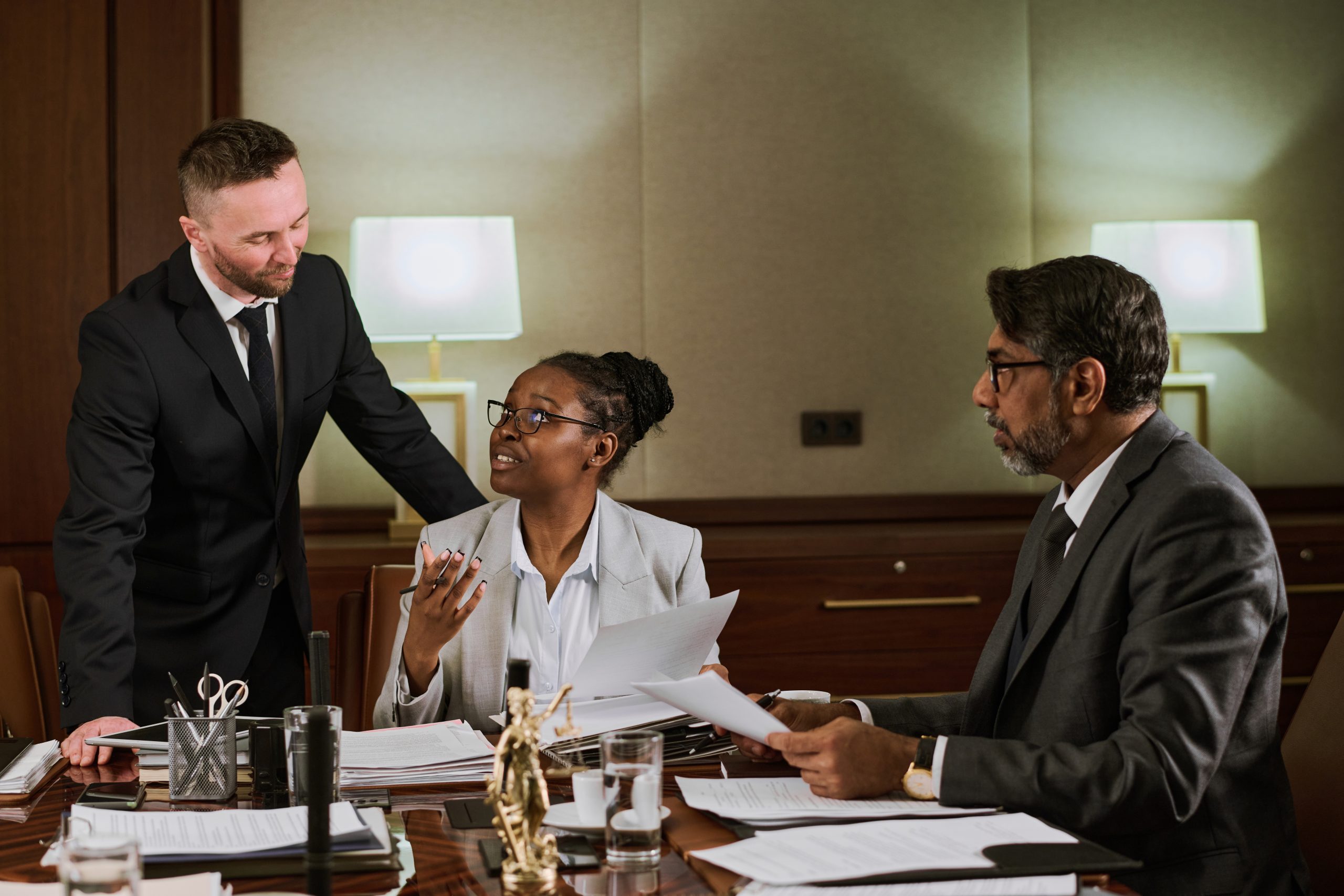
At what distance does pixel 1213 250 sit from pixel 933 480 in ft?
3.52

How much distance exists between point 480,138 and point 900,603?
1.82 metres

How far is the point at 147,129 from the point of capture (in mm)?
3391

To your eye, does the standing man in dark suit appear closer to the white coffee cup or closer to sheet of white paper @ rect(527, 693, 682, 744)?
sheet of white paper @ rect(527, 693, 682, 744)

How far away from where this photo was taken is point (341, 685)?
247 cm

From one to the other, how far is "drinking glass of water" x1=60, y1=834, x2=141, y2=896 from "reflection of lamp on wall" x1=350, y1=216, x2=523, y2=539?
2.44 m

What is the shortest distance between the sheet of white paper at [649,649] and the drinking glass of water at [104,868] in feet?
2.51

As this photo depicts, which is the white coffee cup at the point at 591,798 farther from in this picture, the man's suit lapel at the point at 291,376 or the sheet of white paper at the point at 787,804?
the man's suit lapel at the point at 291,376

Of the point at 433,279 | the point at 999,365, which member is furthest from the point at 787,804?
the point at 433,279

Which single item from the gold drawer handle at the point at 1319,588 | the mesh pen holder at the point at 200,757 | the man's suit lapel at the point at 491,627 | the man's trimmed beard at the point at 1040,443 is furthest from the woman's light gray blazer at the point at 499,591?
the gold drawer handle at the point at 1319,588

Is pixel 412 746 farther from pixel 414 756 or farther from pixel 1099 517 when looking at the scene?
pixel 1099 517

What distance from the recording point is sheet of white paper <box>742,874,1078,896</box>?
1.15 metres

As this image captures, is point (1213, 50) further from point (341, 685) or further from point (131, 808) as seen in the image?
point (131, 808)

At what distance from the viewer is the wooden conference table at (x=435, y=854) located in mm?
1204

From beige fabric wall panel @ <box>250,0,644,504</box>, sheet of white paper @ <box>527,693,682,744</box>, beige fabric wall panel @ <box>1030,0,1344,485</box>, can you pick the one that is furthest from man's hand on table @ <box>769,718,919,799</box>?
beige fabric wall panel @ <box>1030,0,1344,485</box>
